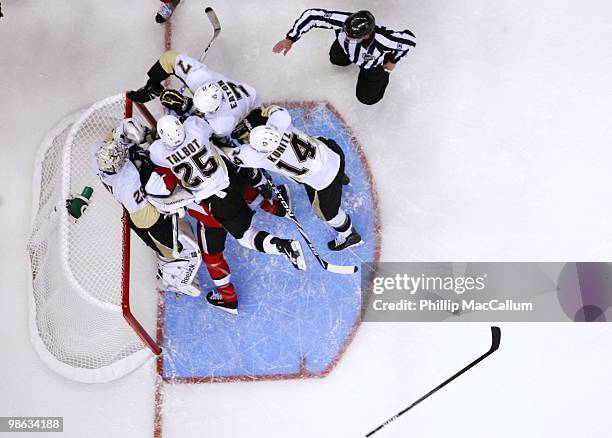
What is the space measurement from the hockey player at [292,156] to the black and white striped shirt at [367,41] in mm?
505

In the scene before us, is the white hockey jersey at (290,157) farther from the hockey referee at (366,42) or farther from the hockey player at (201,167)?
the hockey referee at (366,42)

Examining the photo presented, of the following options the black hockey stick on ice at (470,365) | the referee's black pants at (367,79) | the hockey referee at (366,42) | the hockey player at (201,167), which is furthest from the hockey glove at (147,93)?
the black hockey stick on ice at (470,365)

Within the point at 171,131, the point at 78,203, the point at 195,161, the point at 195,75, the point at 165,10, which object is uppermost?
the point at 165,10

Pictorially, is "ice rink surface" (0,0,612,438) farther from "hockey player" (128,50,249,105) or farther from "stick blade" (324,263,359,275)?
"hockey player" (128,50,249,105)

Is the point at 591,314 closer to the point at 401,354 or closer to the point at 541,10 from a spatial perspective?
the point at 401,354

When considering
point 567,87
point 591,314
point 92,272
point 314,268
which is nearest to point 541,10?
point 567,87

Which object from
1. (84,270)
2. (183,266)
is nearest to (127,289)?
(84,270)

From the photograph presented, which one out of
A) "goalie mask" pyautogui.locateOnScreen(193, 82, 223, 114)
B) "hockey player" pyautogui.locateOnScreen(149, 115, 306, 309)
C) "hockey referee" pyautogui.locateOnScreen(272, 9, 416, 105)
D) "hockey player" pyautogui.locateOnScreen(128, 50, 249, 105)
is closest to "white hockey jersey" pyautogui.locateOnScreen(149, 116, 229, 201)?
"hockey player" pyautogui.locateOnScreen(149, 115, 306, 309)

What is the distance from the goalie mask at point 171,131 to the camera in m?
3.00

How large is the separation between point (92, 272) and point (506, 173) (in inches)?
92.0

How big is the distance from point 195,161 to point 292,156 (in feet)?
1.45

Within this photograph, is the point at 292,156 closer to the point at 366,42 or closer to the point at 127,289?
the point at 366,42

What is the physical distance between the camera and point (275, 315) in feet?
12.4

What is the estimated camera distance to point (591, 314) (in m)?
3.76
